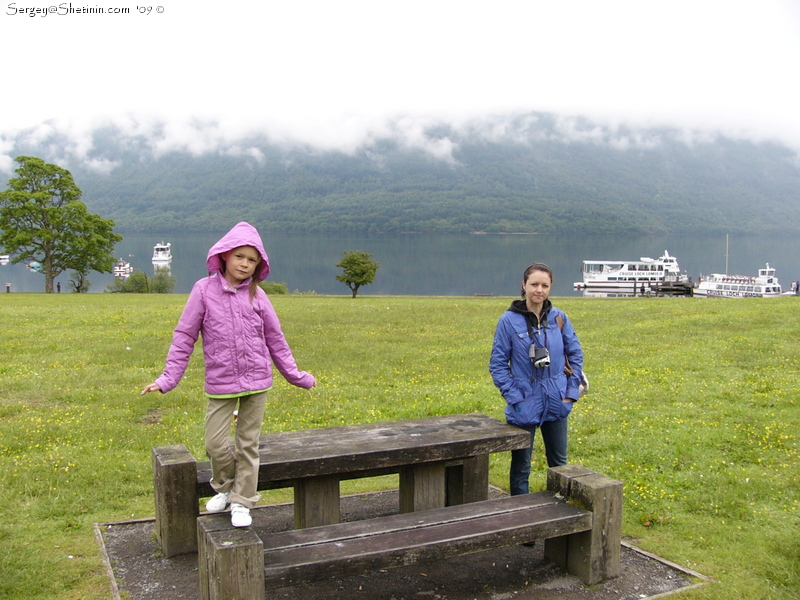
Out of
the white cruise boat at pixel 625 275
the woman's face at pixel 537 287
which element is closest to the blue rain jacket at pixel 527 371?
the woman's face at pixel 537 287

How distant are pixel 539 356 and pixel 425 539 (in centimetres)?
179

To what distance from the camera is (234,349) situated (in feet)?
14.9

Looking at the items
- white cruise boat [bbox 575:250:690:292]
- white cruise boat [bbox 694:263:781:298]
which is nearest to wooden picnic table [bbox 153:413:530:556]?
white cruise boat [bbox 694:263:781:298]

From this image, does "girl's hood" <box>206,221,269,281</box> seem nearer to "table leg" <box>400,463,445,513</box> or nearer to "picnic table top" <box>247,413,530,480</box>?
"picnic table top" <box>247,413,530,480</box>

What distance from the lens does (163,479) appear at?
526 cm

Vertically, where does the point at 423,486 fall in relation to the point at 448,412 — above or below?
above

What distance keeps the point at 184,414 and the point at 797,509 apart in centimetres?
764

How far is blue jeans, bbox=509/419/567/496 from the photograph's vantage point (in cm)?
586

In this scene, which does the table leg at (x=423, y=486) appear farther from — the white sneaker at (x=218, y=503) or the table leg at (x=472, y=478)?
the white sneaker at (x=218, y=503)

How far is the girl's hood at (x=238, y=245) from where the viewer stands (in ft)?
14.6

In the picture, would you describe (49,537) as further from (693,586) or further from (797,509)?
(797,509)

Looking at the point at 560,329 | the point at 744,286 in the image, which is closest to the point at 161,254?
the point at 744,286

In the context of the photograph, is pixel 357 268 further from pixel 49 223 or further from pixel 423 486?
pixel 423 486

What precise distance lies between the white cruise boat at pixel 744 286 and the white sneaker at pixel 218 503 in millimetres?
89291
